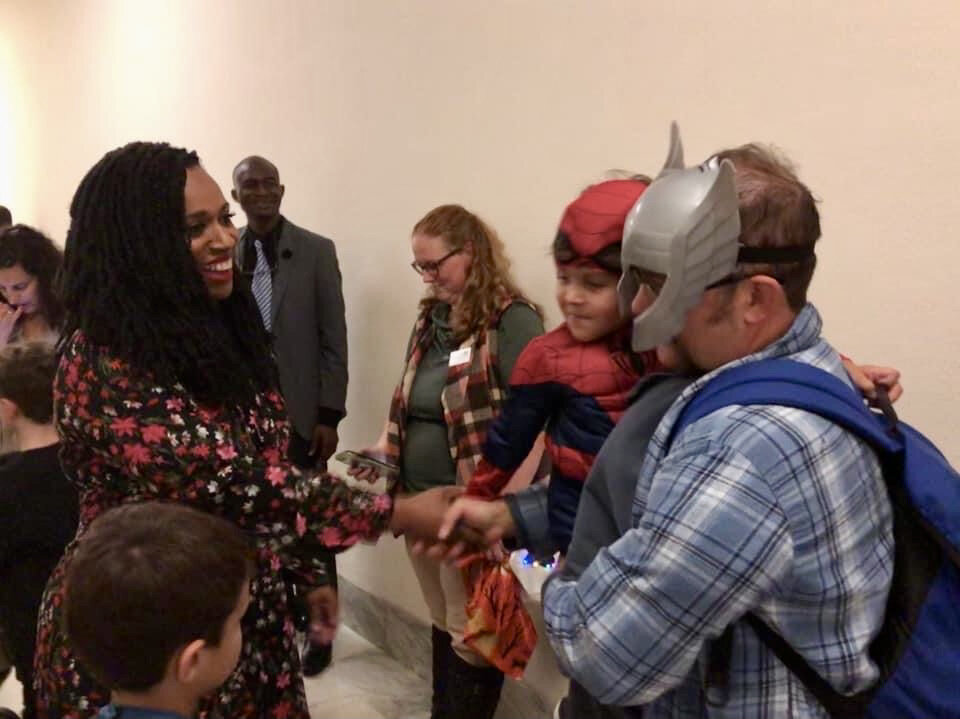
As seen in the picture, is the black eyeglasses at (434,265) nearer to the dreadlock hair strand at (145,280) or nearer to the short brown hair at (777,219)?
the dreadlock hair strand at (145,280)

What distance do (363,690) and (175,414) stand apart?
2.15 meters

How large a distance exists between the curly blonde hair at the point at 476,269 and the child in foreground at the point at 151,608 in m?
1.40

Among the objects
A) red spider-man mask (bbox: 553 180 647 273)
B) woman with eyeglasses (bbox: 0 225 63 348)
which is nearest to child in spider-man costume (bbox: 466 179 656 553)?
red spider-man mask (bbox: 553 180 647 273)

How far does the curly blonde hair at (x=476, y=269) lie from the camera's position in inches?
101

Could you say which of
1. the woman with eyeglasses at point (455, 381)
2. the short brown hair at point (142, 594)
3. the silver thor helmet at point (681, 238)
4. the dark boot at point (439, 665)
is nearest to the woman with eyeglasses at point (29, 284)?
the woman with eyeglasses at point (455, 381)

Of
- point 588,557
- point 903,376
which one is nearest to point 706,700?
point 588,557

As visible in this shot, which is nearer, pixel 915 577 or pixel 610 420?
pixel 915 577

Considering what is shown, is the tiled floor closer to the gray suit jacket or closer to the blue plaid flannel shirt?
the gray suit jacket

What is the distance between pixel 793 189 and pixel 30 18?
7.44m

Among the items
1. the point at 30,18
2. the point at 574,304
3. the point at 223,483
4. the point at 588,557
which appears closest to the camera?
the point at 588,557

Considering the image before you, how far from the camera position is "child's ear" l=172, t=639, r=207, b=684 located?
3.94ft

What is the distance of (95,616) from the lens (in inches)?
47.1

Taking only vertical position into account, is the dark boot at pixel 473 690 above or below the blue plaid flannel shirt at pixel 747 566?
below

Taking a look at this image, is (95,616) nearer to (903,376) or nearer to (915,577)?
(915,577)
